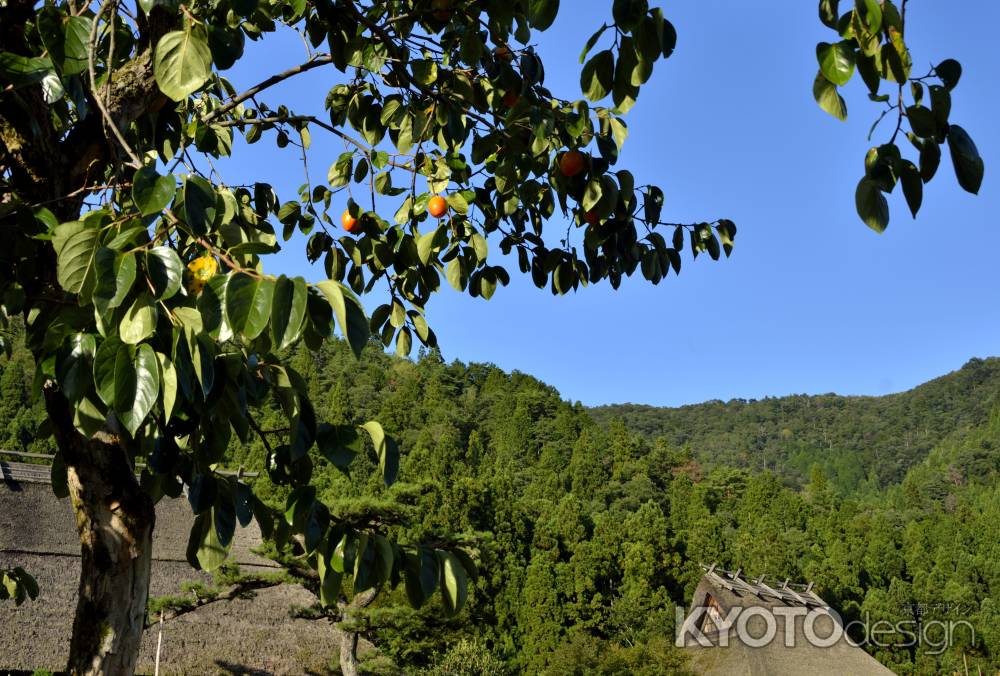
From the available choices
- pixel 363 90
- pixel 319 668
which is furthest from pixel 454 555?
pixel 319 668

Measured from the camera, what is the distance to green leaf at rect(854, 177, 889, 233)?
951mm

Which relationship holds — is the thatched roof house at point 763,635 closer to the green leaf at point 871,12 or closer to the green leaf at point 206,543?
the green leaf at point 206,543

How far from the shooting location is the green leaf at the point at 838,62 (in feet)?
3.21

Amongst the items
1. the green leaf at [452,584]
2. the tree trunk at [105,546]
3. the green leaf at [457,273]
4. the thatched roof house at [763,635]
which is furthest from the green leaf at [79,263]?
the thatched roof house at [763,635]

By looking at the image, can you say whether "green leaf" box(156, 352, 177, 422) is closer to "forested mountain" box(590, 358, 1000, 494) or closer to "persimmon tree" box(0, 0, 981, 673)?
"persimmon tree" box(0, 0, 981, 673)

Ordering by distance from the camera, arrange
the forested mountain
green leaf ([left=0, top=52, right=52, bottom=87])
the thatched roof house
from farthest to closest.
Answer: the forested mountain < the thatched roof house < green leaf ([left=0, top=52, right=52, bottom=87])

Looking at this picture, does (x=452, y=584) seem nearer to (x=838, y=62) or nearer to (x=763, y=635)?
(x=838, y=62)

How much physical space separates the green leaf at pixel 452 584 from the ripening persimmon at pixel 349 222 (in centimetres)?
109

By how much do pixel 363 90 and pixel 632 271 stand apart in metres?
0.98

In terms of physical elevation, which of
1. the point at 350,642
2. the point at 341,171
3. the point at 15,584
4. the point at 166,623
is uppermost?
the point at 341,171

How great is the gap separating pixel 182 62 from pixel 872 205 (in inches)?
37.7

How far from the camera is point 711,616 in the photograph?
1727cm

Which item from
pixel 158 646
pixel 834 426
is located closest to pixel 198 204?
pixel 158 646

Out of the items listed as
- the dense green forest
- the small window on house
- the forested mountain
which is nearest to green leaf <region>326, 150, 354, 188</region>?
the dense green forest
